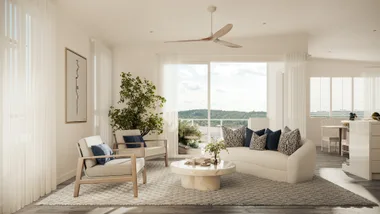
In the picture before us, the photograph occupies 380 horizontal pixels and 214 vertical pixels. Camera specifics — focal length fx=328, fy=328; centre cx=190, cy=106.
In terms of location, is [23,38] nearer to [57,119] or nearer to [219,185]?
[57,119]

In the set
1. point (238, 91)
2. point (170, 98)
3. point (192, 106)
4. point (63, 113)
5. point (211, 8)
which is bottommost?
point (63, 113)

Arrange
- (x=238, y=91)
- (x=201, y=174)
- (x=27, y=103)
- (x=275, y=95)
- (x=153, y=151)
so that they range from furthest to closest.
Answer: (x=238, y=91) < (x=275, y=95) < (x=153, y=151) < (x=201, y=174) < (x=27, y=103)

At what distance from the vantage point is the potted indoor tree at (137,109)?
24.1ft

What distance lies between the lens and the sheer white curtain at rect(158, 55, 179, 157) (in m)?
7.84

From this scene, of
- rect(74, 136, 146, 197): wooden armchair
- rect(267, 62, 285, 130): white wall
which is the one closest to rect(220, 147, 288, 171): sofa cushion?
rect(74, 136, 146, 197): wooden armchair

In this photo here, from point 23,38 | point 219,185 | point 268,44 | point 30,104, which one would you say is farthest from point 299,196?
point 268,44

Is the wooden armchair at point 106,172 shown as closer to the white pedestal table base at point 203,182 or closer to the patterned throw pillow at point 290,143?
the white pedestal table base at point 203,182

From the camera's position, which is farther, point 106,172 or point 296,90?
point 296,90

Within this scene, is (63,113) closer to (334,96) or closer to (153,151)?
(153,151)

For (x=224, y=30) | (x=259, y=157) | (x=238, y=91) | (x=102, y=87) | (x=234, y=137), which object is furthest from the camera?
(x=238, y=91)

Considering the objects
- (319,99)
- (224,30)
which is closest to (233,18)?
(224,30)

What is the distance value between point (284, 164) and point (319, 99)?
6.60 m

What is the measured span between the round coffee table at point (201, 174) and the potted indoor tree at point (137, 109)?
2.86 meters

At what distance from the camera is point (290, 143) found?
5.39 m
